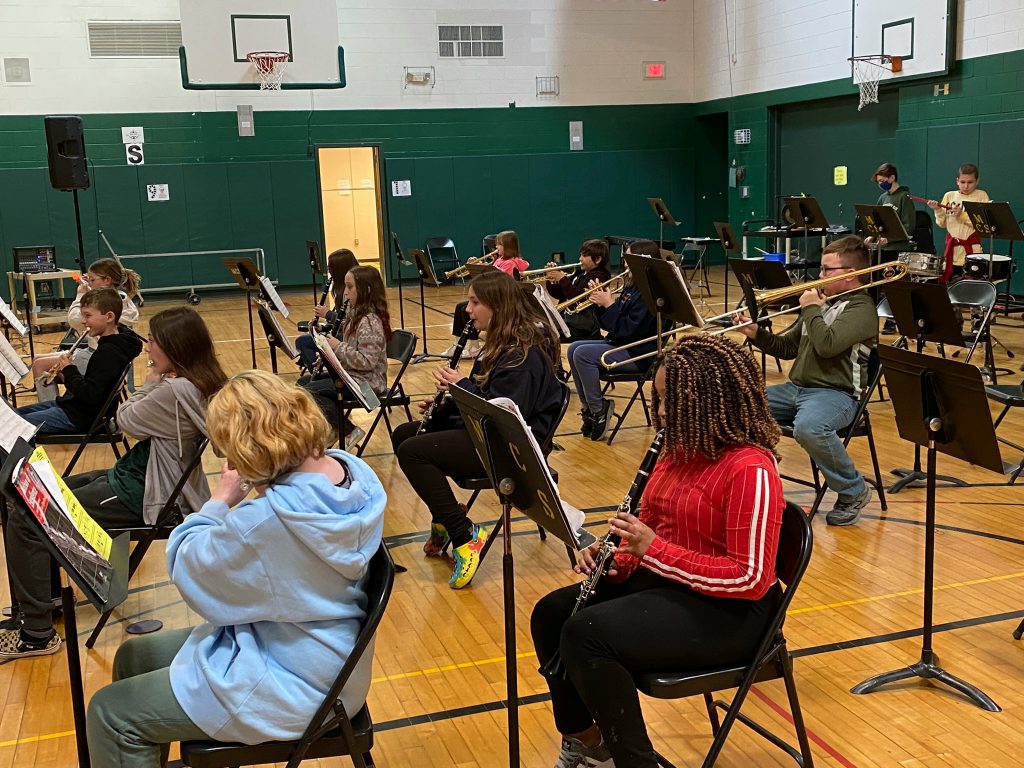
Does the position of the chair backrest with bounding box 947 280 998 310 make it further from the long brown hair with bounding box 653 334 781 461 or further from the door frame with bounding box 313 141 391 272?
the door frame with bounding box 313 141 391 272

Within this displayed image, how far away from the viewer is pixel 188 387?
3.95 metres

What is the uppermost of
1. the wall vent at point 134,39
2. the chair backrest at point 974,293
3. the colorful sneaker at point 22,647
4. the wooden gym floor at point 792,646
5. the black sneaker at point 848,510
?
the wall vent at point 134,39

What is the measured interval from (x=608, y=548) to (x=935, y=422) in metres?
1.34

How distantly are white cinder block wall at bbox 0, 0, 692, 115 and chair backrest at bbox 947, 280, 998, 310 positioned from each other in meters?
11.5

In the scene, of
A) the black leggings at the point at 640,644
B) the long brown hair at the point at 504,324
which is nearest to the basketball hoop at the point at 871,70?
the long brown hair at the point at 504,324

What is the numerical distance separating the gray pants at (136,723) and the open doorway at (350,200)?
636 inches

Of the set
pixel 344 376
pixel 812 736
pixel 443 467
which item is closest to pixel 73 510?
pixel 443 467

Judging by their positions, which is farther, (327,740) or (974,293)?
(974,293)

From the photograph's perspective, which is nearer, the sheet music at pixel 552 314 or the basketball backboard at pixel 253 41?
the sheet music at pixel 552 314

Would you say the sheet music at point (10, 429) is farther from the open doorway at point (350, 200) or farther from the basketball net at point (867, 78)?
the open doorway at point (350, 200)

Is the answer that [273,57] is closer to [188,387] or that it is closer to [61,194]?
[61,194]

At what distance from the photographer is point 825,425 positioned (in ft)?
16.0

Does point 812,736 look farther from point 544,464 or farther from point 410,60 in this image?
point 410,60

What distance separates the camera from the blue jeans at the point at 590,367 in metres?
6.96
